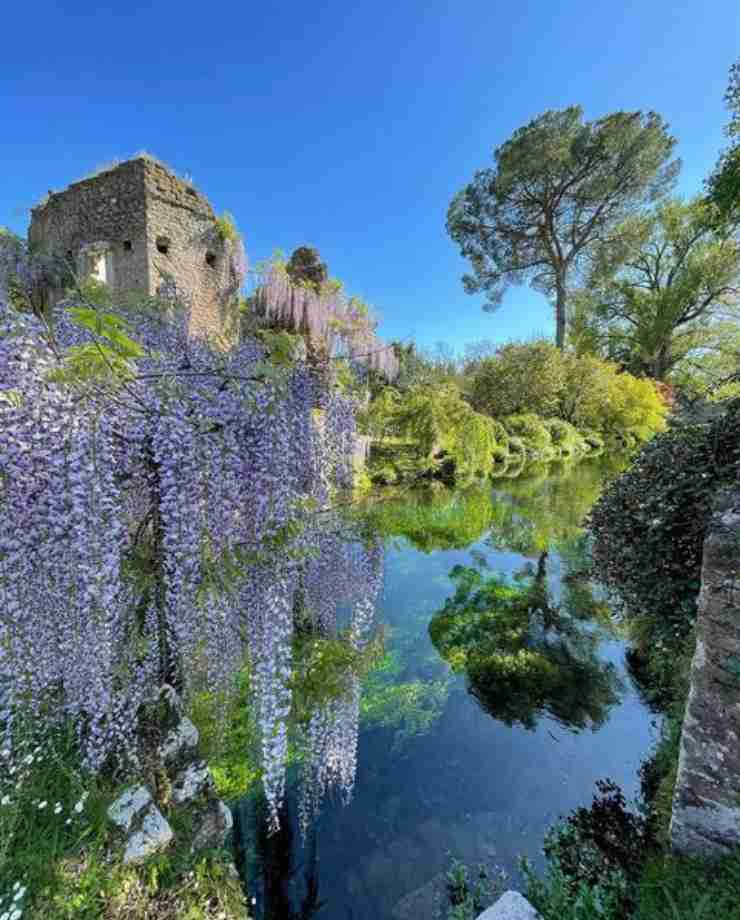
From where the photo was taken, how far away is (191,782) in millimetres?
2008

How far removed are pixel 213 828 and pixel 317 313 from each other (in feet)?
34.0

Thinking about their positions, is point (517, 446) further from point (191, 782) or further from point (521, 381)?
point (191, 782)

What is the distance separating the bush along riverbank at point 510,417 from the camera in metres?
10.1

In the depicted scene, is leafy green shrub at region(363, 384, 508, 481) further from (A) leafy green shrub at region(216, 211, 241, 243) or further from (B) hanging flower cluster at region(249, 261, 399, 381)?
(A) leafy green shrub at region(216, 211, 241, 243)

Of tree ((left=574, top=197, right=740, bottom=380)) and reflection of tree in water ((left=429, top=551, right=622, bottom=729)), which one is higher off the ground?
tree ((left=574, top=197, right=740, bottom=380))

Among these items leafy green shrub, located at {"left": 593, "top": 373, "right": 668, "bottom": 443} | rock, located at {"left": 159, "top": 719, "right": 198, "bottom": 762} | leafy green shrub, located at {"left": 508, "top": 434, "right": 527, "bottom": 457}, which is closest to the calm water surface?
rock, located at {"left": 159, "top": 719, "right": 198, "bottom": 762}

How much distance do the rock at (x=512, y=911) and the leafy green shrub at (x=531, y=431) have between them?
13.2 meters

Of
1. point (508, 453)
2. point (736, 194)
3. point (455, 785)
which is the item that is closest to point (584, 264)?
point (508, 453)

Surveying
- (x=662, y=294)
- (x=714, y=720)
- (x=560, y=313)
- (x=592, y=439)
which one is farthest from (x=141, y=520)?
(x=662, y=294)

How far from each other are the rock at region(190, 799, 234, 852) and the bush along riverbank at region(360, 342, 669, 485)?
23.4 feet

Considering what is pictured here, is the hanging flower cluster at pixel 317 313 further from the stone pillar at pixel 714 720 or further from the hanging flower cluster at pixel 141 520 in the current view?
the stone pillar at pixel 714 720

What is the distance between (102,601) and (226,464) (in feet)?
2.03

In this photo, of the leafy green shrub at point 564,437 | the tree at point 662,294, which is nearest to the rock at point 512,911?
the leafy green shrub at point 564,437

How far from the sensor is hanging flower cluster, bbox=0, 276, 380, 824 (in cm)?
121
